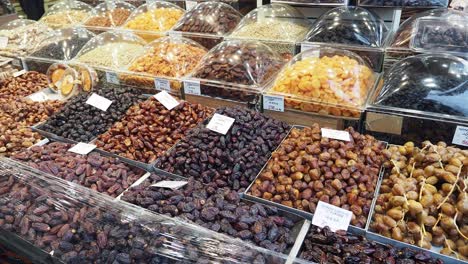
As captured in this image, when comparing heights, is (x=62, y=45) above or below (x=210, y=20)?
below

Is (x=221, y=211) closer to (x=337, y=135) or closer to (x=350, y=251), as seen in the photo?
(x=350, y=251)

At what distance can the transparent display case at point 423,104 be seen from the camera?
5.23ft

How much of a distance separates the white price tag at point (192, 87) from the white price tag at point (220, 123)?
16.1 inches

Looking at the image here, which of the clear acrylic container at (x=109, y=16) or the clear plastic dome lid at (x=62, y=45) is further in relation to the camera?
the clear acrylic container at (x=109, y=16)

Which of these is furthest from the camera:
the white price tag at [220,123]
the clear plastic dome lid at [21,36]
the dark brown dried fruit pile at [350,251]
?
the clear plastic dome lid at [21,36]

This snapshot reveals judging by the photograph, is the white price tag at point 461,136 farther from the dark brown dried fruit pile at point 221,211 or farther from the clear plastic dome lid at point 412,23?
the dark brown dried fruit pile at point 221,211

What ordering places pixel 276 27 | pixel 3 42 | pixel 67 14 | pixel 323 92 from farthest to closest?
pixel 67 14, pixel 3 42, pixel 276 27, pixel 323 92

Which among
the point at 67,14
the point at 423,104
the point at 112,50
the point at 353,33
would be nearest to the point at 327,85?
the point at 423,104

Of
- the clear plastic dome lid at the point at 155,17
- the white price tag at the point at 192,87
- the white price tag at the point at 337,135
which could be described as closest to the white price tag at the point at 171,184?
the white price tag at the point at 337,135

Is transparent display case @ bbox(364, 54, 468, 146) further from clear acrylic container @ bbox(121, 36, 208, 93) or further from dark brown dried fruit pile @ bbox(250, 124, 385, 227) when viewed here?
clear acrylic container @ bbox(121, 36, 208, 93)

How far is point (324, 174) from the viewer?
1.46 m

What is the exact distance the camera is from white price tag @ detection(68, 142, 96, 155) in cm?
180

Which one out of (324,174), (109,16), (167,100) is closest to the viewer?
(324,174)

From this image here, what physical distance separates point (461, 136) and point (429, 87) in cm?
27
